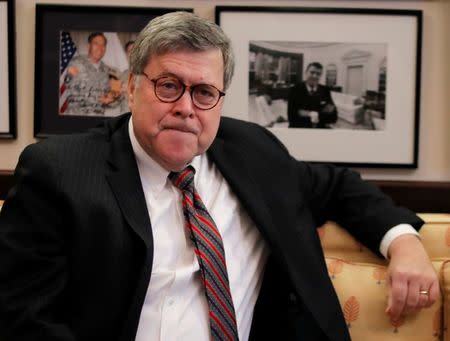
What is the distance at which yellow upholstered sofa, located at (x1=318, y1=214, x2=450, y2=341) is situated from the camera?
1.43 m

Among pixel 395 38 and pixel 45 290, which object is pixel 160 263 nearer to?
pixel 45 290

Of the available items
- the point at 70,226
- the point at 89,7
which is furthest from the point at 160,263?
the point at 89,7

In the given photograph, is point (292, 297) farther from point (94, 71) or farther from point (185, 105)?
point (94, 71)

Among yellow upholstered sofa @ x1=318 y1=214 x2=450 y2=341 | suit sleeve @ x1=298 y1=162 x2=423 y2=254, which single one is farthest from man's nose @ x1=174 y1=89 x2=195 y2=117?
Answer: yellow upholstered sofa @ x1=318 y1=214 x2=450 y2=341

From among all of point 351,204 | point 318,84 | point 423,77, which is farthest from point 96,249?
point 423,77

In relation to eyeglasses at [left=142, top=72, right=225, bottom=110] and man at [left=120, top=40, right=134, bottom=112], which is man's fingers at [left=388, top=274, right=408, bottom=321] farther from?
man at [left=120, top=40, right=134, bottom=112]

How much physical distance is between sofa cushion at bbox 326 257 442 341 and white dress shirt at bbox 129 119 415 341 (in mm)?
119

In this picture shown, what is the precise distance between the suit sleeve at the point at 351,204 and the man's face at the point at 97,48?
799 mm

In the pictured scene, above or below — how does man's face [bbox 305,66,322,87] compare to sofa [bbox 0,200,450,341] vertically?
above

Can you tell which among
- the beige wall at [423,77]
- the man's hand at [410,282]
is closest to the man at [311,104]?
the beige wall at [423,77]

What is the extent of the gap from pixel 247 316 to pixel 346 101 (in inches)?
33.9

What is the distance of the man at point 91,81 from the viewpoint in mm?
1907

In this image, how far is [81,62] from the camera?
6.26ft

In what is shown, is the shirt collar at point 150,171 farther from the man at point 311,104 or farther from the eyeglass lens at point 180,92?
the man at point 311,104
